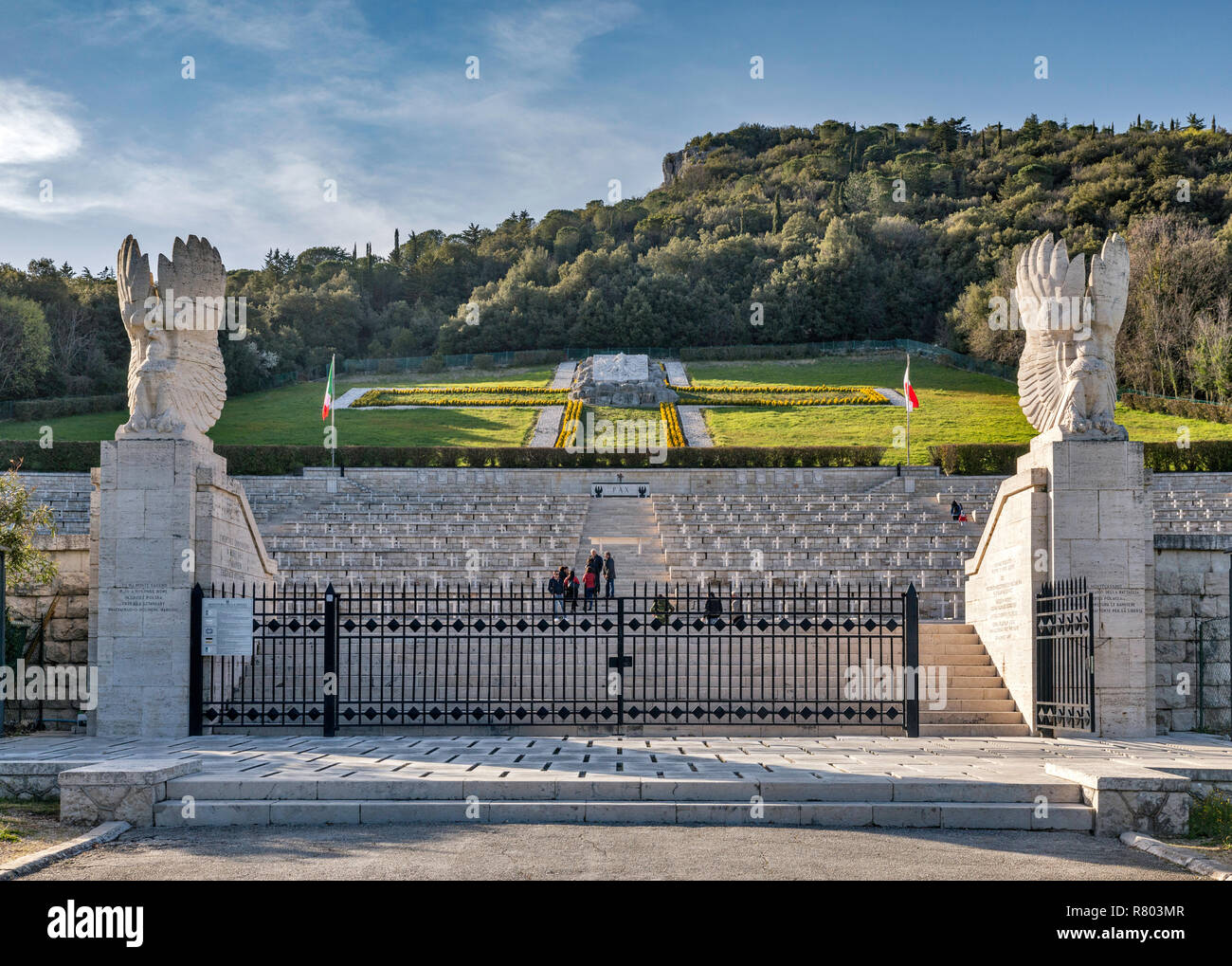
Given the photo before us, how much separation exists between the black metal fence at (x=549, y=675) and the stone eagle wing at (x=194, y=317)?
90.0 inches

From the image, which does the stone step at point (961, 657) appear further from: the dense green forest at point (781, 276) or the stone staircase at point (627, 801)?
the dense green forest at point (781, 276)

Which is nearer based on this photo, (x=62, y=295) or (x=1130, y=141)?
(x=62, y=295)

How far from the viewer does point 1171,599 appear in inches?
478

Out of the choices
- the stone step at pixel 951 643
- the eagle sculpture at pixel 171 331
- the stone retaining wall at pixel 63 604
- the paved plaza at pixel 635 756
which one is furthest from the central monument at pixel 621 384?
the paved plaza at pixel 635 756

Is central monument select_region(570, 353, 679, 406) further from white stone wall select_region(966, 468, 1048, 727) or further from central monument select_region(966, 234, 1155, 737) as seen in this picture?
central monument select_region(966, 234, 1155, 737)

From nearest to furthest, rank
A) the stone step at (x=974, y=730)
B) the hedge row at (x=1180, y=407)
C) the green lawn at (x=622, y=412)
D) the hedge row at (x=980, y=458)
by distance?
the stone step at (x=974, y=730), the hedge row at (x=980, y=458), the hedge row at (x=1180, y=407), the green lawn at (x=622, y=412)

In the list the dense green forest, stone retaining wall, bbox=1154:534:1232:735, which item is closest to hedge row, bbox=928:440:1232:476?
the dense green forest

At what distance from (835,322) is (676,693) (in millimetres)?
57973

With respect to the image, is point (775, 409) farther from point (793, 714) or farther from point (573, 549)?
point (793, 714)

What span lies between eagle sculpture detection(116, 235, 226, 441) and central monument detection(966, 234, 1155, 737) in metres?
9.48

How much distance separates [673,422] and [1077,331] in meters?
33.2

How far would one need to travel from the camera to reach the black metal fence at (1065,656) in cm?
1081

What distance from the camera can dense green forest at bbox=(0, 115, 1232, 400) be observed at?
50.8 m

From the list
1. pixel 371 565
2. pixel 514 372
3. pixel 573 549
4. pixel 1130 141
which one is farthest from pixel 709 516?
pixel 1130 141
